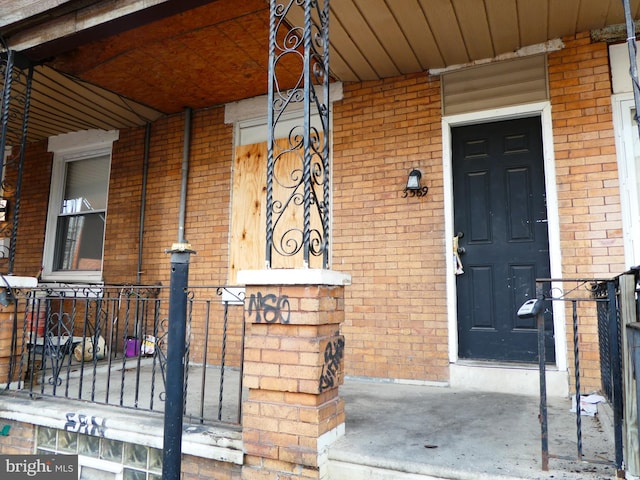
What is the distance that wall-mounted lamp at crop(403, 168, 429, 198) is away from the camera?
185 inches

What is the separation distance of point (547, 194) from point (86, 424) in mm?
4334

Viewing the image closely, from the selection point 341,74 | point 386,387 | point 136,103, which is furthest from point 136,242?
point 386,387

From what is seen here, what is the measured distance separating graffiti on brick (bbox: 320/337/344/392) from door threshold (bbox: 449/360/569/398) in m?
2.00

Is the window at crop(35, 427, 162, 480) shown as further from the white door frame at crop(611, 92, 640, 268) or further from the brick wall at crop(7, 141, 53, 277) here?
the brick wall at crop(7, 141, 53, 277)

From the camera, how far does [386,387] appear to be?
14.8ft

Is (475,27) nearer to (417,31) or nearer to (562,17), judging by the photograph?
(417,31)

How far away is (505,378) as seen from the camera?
423 cm

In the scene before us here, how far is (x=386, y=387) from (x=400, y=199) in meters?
1.92

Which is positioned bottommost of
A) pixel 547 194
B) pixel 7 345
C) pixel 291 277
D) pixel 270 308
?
pixel 7 345

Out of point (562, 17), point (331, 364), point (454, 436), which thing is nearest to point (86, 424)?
point (331, 364)

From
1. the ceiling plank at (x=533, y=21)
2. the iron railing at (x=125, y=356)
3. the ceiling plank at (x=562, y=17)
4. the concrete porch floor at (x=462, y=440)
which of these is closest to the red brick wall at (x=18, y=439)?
the iron railing at (x=125, y=356)

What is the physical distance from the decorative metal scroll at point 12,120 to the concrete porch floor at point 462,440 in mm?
3678

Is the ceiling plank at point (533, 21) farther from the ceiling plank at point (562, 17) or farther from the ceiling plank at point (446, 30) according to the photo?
the ceiling plank at point (446, 30)

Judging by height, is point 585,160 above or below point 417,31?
below
